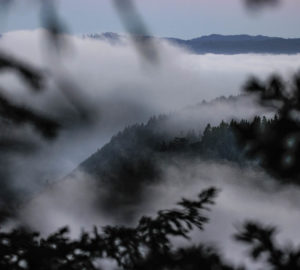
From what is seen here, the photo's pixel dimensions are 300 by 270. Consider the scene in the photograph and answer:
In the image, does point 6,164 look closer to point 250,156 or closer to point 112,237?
point 250,156

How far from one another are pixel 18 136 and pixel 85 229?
125cm

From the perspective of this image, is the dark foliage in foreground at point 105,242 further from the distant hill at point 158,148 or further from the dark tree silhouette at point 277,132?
the dark tree silhouette at point 277,132

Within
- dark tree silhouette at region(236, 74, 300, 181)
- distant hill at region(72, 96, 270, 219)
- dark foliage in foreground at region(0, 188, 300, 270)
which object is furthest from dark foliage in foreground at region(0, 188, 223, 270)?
dark tree silhouette at region(236, 74, 300, 181)

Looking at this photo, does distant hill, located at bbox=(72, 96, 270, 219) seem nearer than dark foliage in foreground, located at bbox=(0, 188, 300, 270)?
Yes

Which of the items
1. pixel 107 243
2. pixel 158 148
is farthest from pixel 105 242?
pixel 158 148

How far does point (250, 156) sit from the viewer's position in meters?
1.62

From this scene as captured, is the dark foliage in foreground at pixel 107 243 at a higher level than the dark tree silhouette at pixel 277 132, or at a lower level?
higher

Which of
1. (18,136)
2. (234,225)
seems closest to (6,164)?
(18,136)

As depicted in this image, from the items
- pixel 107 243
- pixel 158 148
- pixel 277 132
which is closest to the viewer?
pixel 277 132

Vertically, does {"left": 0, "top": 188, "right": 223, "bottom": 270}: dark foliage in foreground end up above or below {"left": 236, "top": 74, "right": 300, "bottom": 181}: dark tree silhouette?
above

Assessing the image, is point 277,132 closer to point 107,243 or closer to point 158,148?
point 107,243

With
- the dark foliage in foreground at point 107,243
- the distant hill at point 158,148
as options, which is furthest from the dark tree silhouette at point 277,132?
the dark foliage in foreground at point 107,243

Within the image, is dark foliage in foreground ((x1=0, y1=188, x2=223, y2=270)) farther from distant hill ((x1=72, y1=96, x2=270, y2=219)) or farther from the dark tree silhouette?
the dark tree silhouette

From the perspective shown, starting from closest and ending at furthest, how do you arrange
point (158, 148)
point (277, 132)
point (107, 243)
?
point (277, 132) < point (107, 243) < point (158, 148)
